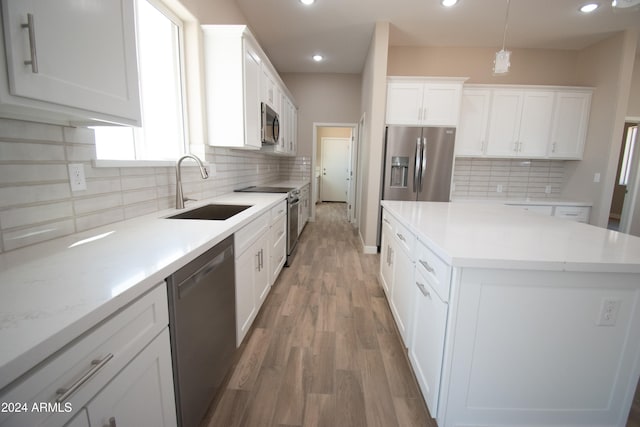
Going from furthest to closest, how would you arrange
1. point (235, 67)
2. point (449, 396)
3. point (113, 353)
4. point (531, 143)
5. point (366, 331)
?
point (531, 143) → point (235, 67) → point (366, 331) → point (449, 396) → point (113, 353)

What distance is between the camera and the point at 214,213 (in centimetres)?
211

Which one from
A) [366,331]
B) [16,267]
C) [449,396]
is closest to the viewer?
[16,267]

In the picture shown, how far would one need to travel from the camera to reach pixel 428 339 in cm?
131

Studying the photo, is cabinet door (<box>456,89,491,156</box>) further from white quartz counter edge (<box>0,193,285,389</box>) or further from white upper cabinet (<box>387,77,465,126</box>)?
white quartz counter edge (<box>0,193,285,389</box>)

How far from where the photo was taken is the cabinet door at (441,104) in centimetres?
355

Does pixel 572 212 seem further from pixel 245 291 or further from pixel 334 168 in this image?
pixel 334 168

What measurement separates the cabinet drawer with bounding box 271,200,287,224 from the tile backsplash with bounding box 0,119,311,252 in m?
0.89

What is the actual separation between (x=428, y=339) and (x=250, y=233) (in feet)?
4.04

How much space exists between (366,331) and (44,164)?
2.08 meters

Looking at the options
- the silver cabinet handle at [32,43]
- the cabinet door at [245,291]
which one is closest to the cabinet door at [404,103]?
the cabinet door at [245,291]

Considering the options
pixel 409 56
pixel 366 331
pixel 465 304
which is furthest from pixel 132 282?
pixel 409 56

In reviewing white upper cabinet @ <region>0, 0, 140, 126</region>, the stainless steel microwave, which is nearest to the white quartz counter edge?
white upper cabinet @ <region>0, 0, 140, 126</region>

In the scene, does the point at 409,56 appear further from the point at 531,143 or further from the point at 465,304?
the point at 465,304

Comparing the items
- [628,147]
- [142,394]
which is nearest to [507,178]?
[628,147]
